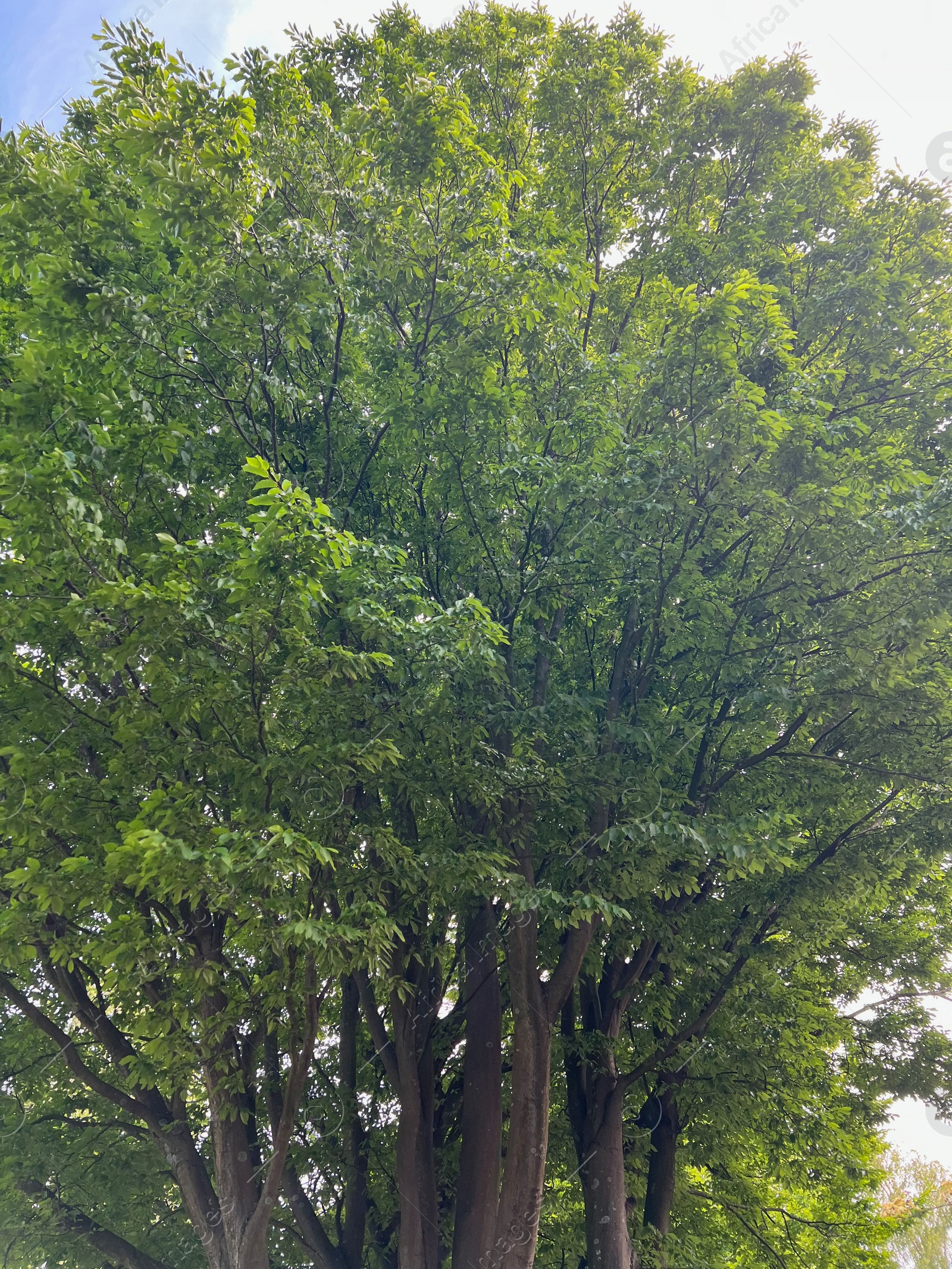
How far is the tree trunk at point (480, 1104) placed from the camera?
Result: 6.89 metres

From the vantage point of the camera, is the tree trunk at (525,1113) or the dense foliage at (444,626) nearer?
the dense foliage at (444,626)

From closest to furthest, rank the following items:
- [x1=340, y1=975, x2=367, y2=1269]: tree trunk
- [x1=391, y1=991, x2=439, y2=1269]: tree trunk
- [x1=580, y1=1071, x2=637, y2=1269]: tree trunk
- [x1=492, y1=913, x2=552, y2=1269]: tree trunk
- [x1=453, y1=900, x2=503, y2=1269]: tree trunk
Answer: [x1=492, y1=913, x2=552, y2=1269]: tree trunk
[x1=391, y1=991, x2=439, y2=1269]: tree trunk
[x1=453, y1=900, x2=503, y2=1269]: tree trunk
[x1=580, y1=1071, x2=637, y2=1269]: tree trunk
[x1=340, y1=975, x2=367, y2=1269]: tree trunk

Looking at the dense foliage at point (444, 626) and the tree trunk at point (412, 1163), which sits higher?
the dense foliage at point (444, 626)

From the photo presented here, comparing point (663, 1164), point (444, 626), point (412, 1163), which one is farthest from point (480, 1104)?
point (444, 626)

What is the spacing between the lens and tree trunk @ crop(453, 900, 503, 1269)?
6887 millimetres

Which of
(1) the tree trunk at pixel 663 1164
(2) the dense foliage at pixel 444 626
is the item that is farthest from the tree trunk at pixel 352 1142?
(1) the tree trunk at pixel 663 1164

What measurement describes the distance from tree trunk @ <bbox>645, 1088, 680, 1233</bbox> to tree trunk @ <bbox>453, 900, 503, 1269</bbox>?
3404mm

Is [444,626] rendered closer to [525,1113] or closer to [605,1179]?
[525,1113]

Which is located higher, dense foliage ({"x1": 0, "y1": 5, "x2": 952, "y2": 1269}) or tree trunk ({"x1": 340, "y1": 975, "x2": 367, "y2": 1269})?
dense foliage ({"x1": 0, "y1": 5, "x2": 952, "y2": 1269})

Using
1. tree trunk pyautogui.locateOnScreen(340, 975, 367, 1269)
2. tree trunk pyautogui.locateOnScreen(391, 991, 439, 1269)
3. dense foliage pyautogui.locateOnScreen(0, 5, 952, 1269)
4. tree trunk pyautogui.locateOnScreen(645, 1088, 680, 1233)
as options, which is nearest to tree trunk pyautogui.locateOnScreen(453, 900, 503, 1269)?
dense foliage pyautogui.locateOnScreen(0, 5, 952, 1269)

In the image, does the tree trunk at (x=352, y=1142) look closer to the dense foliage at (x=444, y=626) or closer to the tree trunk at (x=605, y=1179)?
the dense foliage at (x=444, y=626)

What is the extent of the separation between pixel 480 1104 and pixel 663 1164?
4.26 m

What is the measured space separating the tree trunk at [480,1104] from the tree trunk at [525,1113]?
355 mm

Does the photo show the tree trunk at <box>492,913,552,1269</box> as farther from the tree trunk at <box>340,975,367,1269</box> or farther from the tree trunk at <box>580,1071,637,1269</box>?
the tree trunk at <box>340,975,367,1269</box>
